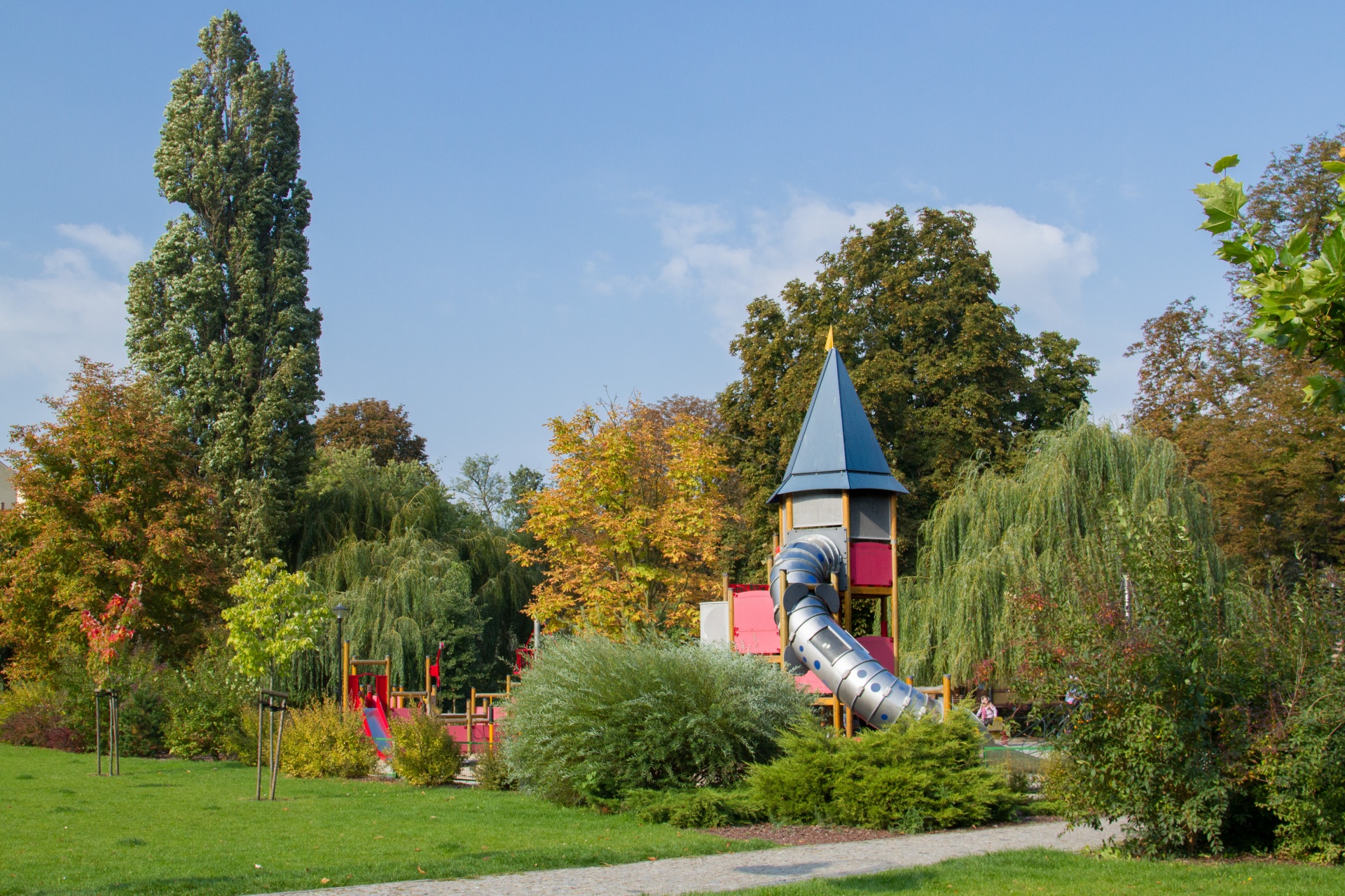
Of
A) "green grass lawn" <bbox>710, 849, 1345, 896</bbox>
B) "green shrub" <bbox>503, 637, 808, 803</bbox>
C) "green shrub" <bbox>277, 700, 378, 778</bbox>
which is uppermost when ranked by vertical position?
"green shrub" <bbox>503, 637, 808, 803</bbox>

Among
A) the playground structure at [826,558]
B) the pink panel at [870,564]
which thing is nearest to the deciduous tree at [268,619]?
the playground structure at [826,558]

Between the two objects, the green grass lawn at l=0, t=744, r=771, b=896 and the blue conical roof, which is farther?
the blue conical roof

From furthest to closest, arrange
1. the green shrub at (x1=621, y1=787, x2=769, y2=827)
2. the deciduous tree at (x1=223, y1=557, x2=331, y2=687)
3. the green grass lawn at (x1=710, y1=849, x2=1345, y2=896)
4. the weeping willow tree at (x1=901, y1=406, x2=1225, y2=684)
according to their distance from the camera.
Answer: the weeping willow tree at (x1=901, y1=406, x2=1225, y2=684), the deciduous tree at (x1=223, y1=557, x2=331, y2=687), the green shrub at (x1=621, y1=787, x2=769, y2=827), the green grass lawn at (x1=710, y1=849, x2=1345, y2=896)

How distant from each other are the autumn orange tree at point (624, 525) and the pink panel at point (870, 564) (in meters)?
6.58

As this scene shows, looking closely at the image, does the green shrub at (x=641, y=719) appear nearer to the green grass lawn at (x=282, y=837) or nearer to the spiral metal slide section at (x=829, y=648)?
the green grass lawn at (x=282, y=837)

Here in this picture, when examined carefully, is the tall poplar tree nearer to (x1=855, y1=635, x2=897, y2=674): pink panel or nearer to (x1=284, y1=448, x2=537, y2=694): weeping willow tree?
(x1=284, y1=448, x2=537, y2=694): weeping willow tree

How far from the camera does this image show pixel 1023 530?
2327cm

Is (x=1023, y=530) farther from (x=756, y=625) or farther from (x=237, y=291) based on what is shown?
(x=237, y=291)

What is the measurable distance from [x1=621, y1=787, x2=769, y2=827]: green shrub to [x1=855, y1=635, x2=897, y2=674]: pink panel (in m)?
6.79

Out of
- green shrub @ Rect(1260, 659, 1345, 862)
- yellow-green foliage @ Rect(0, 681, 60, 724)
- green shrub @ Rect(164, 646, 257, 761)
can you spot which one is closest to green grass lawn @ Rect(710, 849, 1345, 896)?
green shrub @ Rect(1260, 659, 1345, 862)

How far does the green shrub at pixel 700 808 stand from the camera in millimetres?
11445

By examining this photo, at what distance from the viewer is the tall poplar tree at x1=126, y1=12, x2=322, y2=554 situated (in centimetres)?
2892

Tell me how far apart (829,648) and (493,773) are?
197 inches

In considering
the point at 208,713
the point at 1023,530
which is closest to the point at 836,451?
the point at 1023,530
